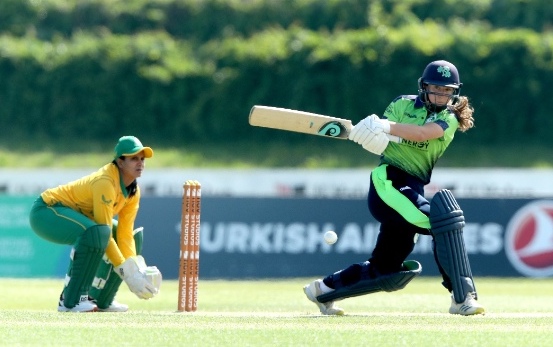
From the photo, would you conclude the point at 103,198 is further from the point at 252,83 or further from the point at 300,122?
the point at 252,83

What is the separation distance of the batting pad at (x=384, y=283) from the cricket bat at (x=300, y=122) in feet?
3.11

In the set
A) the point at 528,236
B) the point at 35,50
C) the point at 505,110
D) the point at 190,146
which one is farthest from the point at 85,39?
the point at 528,236

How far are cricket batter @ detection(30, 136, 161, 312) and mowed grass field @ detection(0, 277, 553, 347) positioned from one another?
0.90ft

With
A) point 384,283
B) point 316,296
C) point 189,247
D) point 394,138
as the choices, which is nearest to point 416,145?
point 394,138

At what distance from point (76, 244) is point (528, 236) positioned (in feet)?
30.1

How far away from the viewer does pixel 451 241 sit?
7805 millimetres

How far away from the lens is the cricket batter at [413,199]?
25.6ft

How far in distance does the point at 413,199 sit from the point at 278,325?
53.1 inches

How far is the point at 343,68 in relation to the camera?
25.2 metres

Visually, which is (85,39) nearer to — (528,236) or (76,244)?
(528,236)

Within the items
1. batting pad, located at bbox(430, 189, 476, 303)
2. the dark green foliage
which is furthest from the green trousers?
the dark green foliage

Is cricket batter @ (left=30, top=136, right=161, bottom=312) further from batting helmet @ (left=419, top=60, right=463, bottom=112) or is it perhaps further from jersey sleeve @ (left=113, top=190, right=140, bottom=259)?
batting helmet @ (left=419, top=60, right=463, bottom=112)

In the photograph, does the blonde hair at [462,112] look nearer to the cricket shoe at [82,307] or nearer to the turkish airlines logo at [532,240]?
the cricket shoe at [82,307]

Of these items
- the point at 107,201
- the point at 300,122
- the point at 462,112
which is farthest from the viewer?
the point at 107,201
